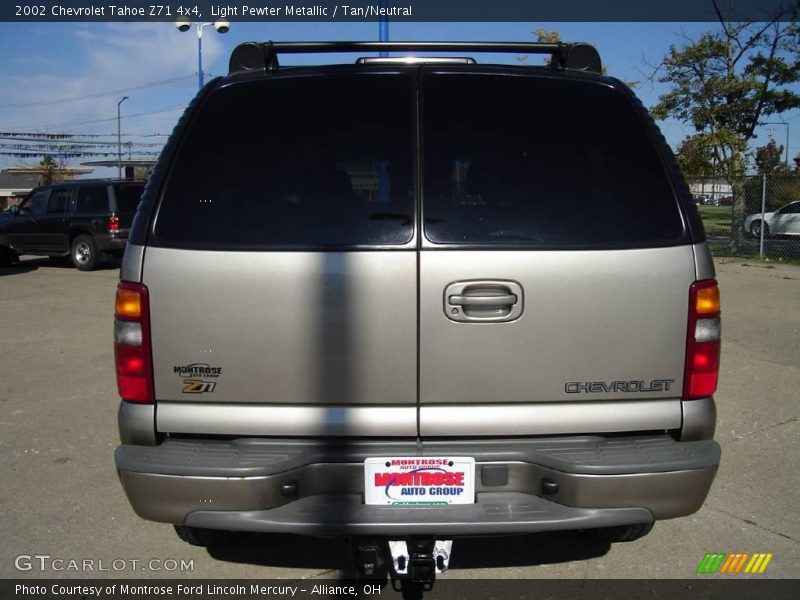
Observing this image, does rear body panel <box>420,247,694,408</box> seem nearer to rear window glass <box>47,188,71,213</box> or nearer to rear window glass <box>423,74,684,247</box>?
rear window glass <box>423,74,684,247</box>

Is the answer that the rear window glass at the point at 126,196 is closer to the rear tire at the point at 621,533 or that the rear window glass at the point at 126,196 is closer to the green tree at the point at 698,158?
the green tree at the point at 698,158

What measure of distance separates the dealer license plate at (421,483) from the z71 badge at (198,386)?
62 cm

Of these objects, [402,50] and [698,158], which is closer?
[402,50]

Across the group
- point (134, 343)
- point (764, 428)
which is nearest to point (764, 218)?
point (764, 428)

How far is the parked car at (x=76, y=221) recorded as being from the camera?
14.9m

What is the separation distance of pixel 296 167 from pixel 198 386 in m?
0.88

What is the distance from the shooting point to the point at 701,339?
2.48 m

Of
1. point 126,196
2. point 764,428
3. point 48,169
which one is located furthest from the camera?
Result: point 48,169

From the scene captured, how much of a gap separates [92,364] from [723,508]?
5.82 m

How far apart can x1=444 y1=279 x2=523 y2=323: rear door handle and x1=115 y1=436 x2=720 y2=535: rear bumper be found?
452 millimetres

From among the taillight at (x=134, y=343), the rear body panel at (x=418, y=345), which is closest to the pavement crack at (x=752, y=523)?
the rear body panel at (x=418, y=345)

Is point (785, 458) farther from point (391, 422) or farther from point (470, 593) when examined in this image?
point (391, 422)

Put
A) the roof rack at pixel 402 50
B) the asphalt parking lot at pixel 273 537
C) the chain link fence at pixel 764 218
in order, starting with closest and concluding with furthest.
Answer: the roof rack at pixel 402 50 < the asphalt parking lot at pixel 273 537 < the chain link fence at pixel 764 218

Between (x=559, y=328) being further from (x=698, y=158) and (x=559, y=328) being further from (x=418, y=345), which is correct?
(x=698, y=158)
